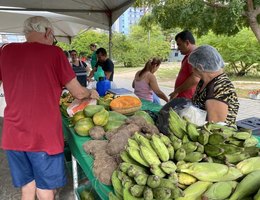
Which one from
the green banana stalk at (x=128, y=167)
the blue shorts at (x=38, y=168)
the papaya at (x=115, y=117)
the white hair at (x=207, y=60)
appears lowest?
the blue shorts at (x=38, y=168)

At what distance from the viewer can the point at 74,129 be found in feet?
6.66

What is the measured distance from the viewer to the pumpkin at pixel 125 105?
2.34 metres

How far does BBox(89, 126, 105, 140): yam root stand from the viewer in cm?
183

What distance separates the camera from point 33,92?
1767 millimetres

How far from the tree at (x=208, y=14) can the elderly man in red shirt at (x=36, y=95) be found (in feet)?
17.8

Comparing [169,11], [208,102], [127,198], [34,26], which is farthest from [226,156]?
[169,11]

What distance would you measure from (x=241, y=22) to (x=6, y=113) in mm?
7627

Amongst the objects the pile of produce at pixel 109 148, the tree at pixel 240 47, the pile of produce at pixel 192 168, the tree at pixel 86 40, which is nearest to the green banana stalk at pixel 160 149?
the pile of produce at pixel 192 168

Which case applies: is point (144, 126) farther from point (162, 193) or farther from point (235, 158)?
point (162, 193)

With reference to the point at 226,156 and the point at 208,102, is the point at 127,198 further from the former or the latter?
the point at 208,102

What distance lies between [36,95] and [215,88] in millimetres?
1276

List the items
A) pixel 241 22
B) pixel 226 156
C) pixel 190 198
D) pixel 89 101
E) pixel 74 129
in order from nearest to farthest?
pixel 190 198 < pixel 226 156 < pixel 74 129 < pixel 89 101 < pixel 241 22

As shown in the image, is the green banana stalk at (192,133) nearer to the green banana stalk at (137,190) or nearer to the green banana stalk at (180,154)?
the green banana stalk at (180,154)

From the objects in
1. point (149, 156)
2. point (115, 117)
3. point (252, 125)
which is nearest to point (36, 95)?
point (115, 117)
